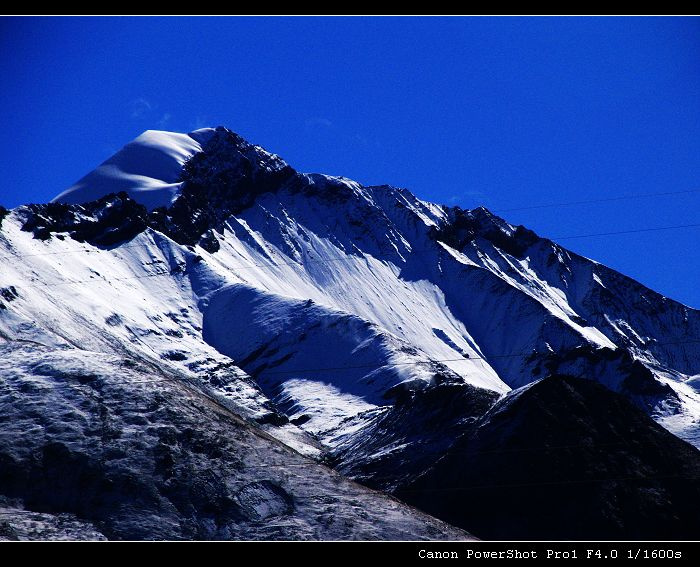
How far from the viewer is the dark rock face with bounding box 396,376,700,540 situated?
109250 mm

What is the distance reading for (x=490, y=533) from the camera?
108250 mm

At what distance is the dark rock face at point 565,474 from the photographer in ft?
358

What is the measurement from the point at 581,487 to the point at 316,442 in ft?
253

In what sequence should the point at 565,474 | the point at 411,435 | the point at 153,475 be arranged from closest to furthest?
the point at 153,475 → the point at 565,474 → the point at 411,435

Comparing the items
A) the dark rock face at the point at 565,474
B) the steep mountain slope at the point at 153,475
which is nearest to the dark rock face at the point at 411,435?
the dark rock face at the point at 565,474

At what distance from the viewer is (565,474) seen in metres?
117

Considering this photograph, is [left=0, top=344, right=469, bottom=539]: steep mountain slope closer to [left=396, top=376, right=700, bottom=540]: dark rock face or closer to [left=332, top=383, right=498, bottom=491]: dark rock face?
[left=396, top=376, right=700, bottom=540]: dark rock face

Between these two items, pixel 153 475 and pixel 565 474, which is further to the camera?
pixel 565 474

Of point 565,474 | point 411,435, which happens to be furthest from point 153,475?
point 411,435

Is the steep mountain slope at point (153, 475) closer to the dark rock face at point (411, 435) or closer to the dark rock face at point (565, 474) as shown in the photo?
the dark rock face at point (565, 474)

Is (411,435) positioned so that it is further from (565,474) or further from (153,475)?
(153,475)

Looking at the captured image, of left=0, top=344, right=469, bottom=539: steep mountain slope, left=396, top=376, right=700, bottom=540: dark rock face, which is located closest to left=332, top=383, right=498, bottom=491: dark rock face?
left=396, top=376, right=700, bottom=540: dark rock face
